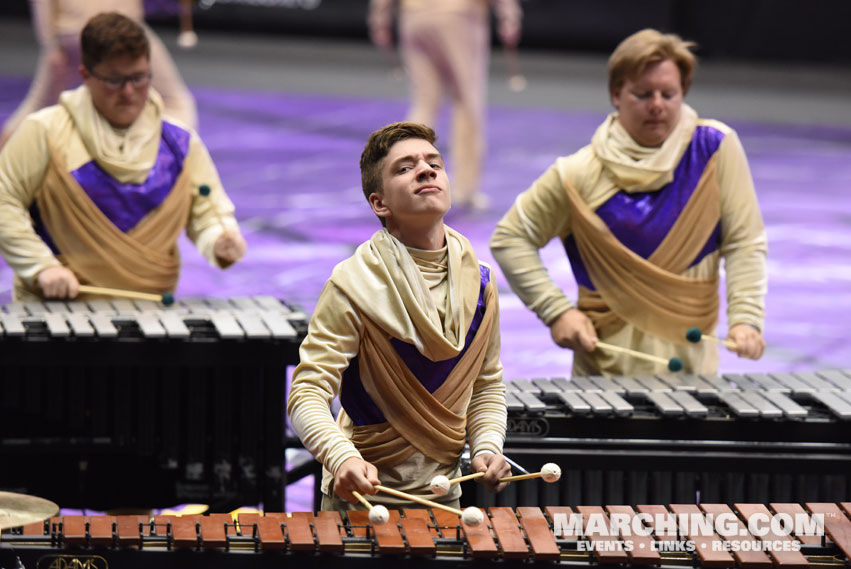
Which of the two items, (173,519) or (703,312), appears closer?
(173,519)

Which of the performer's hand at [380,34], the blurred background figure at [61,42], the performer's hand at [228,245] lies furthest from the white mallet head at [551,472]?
the performer's hand at [380,34]

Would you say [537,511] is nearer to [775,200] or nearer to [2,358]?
[2,358]

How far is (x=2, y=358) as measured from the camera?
471cm

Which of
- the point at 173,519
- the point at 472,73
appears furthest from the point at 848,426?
the point at 472,73

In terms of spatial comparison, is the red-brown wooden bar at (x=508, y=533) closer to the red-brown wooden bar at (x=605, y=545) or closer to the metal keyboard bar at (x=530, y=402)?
the red-brown wooden bar at (x=605, y=545)

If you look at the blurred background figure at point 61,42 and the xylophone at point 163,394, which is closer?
the xylophone at point 163,394

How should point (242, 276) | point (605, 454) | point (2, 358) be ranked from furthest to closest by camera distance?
point (242, 276) → point (2, 358) → point (605, 454)

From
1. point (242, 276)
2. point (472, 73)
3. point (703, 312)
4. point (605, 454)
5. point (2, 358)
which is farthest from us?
point (472, 73)

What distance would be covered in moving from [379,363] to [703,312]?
1.86 m

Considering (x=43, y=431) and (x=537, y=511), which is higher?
(x=537, y=511)

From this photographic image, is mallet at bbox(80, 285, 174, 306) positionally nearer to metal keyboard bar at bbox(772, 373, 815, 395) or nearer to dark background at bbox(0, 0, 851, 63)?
metal keyboard bar at bbox(772, 373, 815, 395)

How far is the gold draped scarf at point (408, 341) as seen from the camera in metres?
3.54

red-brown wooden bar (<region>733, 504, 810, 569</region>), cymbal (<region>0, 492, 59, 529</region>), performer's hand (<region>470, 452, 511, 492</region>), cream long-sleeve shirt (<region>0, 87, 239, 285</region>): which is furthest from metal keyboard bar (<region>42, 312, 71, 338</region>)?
red-brown wooden bar (<region>733, 504, 810, 569</region>)

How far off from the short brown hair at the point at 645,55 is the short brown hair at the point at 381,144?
4.99ft
